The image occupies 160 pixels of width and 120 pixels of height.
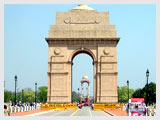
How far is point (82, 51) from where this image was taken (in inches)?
2493

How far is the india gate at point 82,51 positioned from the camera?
6075 centimetres

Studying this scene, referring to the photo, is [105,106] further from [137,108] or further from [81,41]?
[137,108]

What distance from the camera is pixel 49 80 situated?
6134cm

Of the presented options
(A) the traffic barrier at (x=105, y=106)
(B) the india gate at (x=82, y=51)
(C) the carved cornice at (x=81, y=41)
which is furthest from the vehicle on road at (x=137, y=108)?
(C) the carved cornice at (x=81, y=41)

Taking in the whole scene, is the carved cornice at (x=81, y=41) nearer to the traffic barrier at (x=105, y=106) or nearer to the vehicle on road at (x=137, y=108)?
the traffic barrier at (x=105, y=106)

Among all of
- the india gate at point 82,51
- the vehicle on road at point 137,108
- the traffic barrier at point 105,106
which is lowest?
the traffic barrier at point 105,106

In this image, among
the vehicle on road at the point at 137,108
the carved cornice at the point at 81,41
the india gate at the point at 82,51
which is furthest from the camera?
the carved cornice at the point at 81,41

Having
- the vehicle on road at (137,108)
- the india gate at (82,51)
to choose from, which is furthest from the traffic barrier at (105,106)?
the vehicle on road at (137,108)

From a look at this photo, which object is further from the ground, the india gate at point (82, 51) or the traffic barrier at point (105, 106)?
the india gate at point (82, 51)

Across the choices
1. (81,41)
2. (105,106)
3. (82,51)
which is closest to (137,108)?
(105,106)

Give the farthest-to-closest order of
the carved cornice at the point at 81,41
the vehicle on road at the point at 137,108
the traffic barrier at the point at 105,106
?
the carved cornice at the point at 81,41 < the traffic barrier at the point at 105,106 < the vehicle on road at the point at 137,108

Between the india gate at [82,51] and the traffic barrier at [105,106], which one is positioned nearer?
the traffic barrier at [105,106]

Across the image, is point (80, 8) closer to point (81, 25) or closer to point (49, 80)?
point (81, 25)

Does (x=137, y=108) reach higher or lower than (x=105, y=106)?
higher
